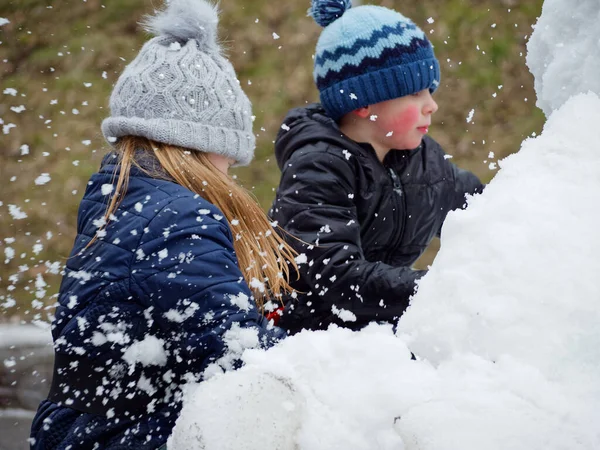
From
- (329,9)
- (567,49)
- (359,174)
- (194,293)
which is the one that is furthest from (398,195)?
(194,293)

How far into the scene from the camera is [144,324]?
1.41 meters

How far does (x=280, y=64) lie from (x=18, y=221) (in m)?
2.21

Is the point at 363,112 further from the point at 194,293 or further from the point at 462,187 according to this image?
the point at 194,293

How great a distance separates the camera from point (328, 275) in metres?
1.95

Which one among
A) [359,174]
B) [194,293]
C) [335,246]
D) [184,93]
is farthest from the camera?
[359,174]

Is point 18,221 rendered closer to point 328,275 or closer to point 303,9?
point 303,9

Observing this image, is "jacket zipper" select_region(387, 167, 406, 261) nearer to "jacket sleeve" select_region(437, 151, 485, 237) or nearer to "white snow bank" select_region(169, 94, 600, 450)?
"jacket sleeve" select_region(437, 151, 485, 237)

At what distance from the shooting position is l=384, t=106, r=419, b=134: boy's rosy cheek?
2.10 metres

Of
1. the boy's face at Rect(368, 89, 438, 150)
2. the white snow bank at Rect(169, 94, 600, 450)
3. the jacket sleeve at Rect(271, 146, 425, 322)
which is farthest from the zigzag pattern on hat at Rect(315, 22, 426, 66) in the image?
the white snow bank at Rect(169, 94, 600, 450)

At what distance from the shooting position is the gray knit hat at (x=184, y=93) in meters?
1.59

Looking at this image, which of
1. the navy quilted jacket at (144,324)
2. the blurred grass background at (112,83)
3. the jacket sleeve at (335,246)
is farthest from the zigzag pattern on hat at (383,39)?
the blurred grass background at (112,83)

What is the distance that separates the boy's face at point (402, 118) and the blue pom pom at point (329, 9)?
348 mm

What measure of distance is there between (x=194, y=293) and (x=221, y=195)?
1.16ft

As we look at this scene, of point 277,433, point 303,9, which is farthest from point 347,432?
point 303,9
